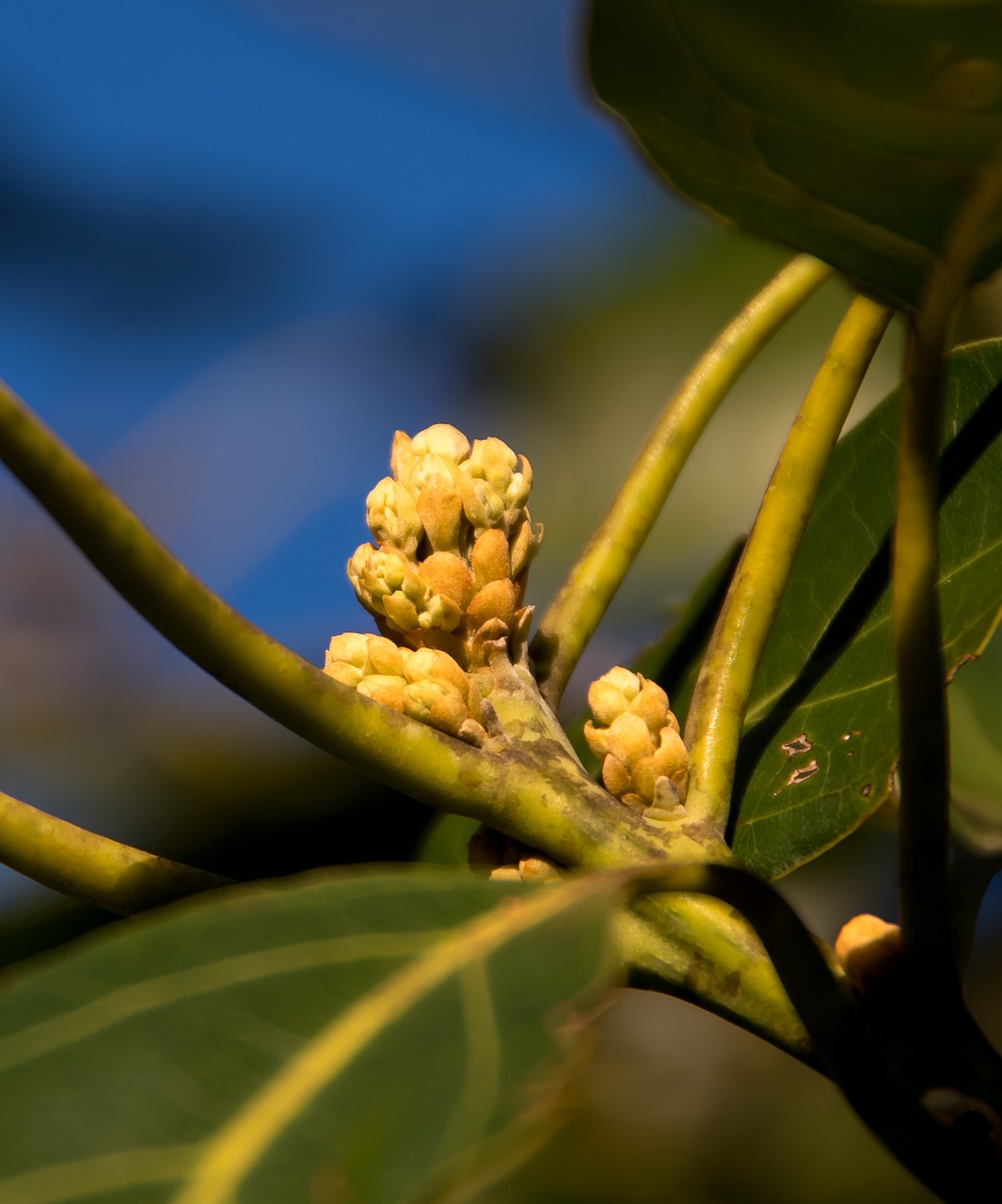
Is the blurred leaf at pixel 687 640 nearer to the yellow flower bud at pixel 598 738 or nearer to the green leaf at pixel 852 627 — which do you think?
the green leaf at pixel 852 627

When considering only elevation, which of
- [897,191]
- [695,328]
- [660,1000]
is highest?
[695,328]

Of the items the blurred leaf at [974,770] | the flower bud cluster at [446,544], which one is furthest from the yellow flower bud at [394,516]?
the blurred leaf at [974,770]

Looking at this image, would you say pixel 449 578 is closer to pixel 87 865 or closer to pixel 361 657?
pixel 361 657

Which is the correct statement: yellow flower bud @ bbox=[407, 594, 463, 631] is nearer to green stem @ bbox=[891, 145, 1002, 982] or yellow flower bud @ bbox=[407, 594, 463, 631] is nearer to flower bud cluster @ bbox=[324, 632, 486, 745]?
flower bud cluster @ bbox=[324, 632, 486, 745]

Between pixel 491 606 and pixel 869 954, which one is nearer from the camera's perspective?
pixel 869 954

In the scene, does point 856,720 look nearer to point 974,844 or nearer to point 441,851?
point 974,844

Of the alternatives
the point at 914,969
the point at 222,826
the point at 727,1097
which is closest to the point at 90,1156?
the point at 914,969

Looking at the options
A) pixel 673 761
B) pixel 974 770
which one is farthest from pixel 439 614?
pixel 974 770

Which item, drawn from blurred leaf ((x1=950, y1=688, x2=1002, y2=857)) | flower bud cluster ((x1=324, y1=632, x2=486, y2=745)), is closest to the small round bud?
flower bud cluster ((x1=324, y1=632, x2=486, y2=745))
